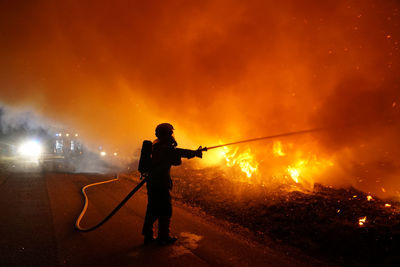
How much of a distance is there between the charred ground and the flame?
0.85 metres

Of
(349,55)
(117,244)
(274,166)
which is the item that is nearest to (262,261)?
(117,244)

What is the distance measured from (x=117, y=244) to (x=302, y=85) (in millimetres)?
7793

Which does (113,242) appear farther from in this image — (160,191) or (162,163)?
(162,163)

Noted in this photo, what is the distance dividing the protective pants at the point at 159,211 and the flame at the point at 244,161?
520cm

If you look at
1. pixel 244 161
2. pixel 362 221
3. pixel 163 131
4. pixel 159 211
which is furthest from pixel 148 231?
pixel 244 161

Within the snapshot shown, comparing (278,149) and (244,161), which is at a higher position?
(278,149)

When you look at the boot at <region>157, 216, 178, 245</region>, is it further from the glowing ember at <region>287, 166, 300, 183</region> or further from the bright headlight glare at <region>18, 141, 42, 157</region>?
the bright headlight glare at <region>18, 141, 42, 157</region>

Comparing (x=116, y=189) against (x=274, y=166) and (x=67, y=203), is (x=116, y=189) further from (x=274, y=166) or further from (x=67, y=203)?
(x=274, y=166)

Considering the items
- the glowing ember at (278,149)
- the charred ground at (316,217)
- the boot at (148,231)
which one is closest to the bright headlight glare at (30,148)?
the charred ground at (316,217)

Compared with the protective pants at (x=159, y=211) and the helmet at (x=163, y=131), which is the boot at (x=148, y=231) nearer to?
the protective pants at (x=159, y=211)

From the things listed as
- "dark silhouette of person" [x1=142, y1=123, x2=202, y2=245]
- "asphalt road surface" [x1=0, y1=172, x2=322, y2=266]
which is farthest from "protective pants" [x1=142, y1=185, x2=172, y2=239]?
"asphalt road surface" [x1=0, y1=172, x2=322, y2=266]

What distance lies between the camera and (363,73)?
327 inches

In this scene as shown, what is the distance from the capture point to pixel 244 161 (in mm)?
9633

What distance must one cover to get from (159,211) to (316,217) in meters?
3.44
